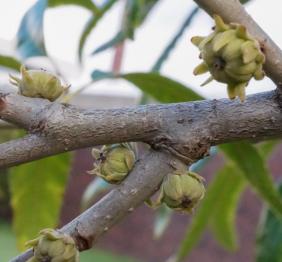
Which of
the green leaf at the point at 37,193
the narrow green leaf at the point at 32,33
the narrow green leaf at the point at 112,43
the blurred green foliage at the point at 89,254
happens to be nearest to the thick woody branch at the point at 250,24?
the narrow green leaf at the point at 32,33

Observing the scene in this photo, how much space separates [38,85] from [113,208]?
10cm

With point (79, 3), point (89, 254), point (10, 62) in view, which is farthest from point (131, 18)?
point (89, 254)

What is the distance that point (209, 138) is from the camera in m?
0.54

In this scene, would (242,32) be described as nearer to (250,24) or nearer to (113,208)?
(250,24)

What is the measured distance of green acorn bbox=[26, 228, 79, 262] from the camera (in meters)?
0.49

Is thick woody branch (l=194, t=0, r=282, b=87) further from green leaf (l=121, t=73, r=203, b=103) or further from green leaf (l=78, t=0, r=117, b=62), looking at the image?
green leaf (l=78, t=0, r=117, b=62)

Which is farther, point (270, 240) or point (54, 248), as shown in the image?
point (270, 240)

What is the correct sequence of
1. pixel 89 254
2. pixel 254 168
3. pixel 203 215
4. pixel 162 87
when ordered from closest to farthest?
pixel 254 168, pixel 162 87, pixel 203 215, pixel 89 254

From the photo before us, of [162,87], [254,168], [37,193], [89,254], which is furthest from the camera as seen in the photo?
[89,254]

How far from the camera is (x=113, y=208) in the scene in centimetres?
52

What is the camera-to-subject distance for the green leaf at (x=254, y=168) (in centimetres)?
89

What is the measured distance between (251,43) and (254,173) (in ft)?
1.48

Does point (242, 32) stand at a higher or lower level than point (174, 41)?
higher

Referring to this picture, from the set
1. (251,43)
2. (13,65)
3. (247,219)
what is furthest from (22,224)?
(247,219)
